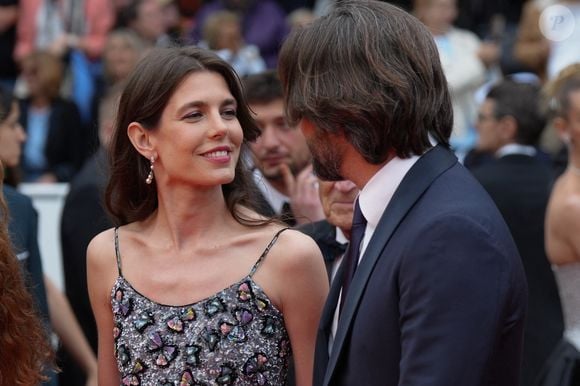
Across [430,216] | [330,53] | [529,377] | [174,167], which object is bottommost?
[529,377]

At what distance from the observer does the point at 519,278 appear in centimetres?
284

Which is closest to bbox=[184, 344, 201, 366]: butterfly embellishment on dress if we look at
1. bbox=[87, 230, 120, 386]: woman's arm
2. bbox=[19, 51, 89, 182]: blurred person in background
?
bbox=[87, 230, 120, 386]: woman's arm

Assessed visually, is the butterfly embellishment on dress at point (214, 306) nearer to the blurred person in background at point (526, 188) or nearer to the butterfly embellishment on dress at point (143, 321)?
the butterfly embellishment on dress at point (143, 321)

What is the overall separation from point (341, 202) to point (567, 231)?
5.31 ft

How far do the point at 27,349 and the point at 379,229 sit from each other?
3.95 ft

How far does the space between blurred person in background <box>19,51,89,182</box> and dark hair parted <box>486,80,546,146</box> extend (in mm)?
4126

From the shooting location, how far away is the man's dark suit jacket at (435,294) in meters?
2.69

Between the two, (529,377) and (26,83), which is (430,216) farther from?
(26,83)

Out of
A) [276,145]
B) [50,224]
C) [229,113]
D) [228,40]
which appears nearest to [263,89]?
[276,145]

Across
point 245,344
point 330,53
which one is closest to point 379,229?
point 330,53

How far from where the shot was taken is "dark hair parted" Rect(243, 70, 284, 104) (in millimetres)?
5668

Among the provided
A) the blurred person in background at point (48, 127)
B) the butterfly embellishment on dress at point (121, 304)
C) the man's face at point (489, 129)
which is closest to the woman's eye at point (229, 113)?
the butterfly embellishment on dress at point (121, 304)

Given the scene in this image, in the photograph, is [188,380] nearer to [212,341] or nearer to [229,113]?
[212,341]

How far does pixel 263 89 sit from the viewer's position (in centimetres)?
570
